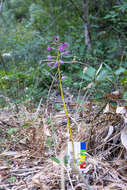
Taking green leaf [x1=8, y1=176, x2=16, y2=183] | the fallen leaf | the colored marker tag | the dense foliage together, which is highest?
the dense foliage

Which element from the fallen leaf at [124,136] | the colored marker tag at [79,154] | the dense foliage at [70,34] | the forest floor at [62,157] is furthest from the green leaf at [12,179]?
the dense foliage at [70,34]

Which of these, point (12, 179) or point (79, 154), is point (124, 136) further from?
point (12, 179)

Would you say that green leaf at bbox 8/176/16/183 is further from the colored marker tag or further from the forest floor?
the colored marker tag

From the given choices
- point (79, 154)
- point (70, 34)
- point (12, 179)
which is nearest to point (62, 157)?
point (79, 154)

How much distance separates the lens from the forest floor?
1.03 meters

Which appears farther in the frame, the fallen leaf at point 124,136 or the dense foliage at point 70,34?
the dense foliage at point 70,34

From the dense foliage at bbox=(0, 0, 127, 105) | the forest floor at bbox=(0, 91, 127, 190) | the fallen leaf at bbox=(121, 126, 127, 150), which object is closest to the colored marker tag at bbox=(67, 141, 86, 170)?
the forest floor at bbox=(0, 91, 127, 190)

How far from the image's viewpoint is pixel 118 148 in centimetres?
125

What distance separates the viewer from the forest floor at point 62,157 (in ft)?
3.37

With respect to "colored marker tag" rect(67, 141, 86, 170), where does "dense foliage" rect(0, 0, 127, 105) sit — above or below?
above

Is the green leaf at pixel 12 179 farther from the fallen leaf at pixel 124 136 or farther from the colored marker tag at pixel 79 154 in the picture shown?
the fallen leaf at pixel 124 136

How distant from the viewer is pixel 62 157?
0.99 meters

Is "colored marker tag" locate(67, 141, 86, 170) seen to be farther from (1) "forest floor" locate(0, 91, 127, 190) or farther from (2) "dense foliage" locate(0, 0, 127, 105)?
(2) "dense foliage" locate(0, 0, 127, 105)

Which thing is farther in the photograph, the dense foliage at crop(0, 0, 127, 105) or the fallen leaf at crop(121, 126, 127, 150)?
the dense foliage at crop(0, 0, 127, 105)
